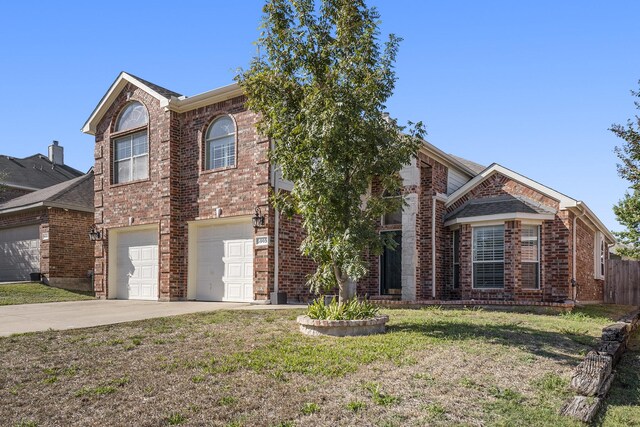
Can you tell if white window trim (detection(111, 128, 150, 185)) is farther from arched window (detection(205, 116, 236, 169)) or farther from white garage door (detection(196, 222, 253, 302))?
white garage door (detection(196, 222, 253, 302))

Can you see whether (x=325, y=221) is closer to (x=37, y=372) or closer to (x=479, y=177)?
(x=37, y=372)

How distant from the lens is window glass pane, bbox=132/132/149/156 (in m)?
16.3

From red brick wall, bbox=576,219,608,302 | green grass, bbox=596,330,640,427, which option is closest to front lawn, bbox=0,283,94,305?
green grass, bbox=596,330,640,427

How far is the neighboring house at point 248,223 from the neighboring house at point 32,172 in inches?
541

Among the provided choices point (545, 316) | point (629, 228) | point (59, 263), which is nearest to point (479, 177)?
point (545, 316)

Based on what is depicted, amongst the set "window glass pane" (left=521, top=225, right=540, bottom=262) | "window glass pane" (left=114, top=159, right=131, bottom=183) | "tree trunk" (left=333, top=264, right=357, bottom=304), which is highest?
"window glass pane" (left=114, top=159, right=131, bottom=183)

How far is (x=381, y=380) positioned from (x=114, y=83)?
1487 centimetres

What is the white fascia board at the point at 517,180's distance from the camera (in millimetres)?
14602

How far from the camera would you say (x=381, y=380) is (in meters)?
5.83

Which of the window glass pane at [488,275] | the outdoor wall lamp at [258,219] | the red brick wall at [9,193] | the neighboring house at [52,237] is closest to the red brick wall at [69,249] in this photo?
the neighboring house at [52,237]

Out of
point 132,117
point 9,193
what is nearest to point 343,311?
point 132,117

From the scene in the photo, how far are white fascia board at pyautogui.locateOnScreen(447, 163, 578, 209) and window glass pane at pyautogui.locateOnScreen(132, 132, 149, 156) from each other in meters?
10.0

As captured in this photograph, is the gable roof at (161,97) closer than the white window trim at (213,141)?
No

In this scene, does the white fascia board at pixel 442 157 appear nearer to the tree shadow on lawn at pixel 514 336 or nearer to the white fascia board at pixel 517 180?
the white fascia board at pixel 517 180
